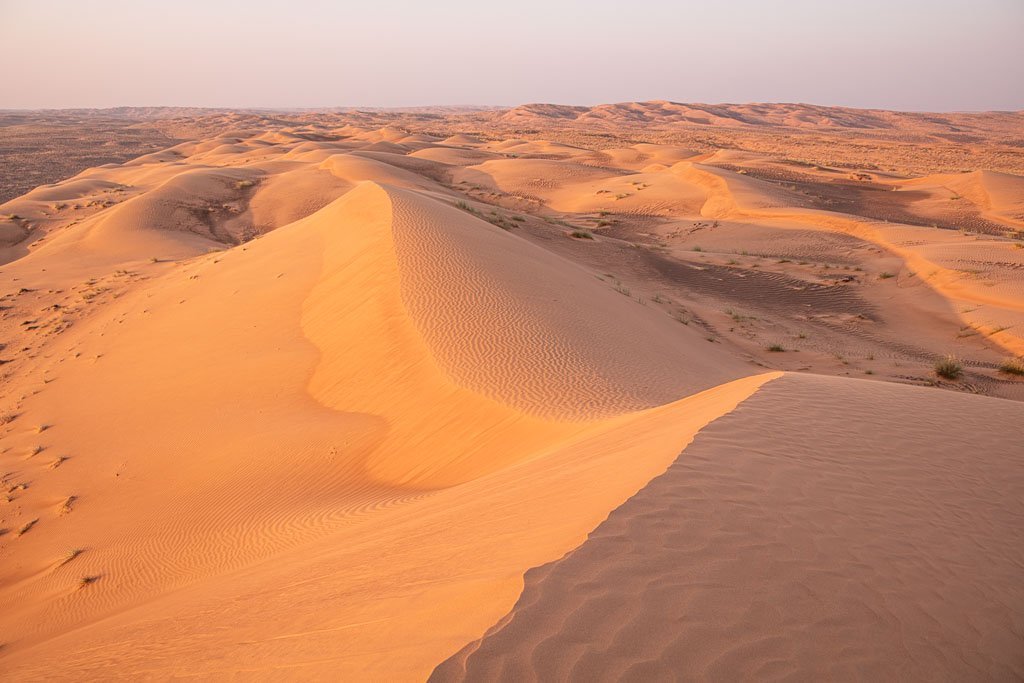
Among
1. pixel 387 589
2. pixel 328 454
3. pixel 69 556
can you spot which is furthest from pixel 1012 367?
pixel 69 556

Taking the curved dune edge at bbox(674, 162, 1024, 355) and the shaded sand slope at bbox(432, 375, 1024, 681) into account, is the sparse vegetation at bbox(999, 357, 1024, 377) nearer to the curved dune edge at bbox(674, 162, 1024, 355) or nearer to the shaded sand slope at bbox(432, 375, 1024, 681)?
the curved dune edge at bbox(674, 162, 1024, 355)

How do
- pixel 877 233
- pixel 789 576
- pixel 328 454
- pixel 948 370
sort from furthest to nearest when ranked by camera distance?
pixel 877 233, pixel 948 370, pixel 328 454, pixel 789 576

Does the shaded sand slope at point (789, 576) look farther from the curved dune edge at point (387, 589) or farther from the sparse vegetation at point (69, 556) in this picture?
the sparse vegetation at point (69, 556)

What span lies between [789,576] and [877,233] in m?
21.7

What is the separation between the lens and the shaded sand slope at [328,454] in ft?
10.3

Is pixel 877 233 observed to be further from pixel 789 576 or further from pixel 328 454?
pixel 789 576

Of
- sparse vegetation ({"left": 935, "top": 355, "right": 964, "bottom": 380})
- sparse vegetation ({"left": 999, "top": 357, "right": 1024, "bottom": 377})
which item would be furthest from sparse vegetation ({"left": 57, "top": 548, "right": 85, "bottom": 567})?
sparse vegetation ({"left": 999, "top": 357, "right": 1024, "bottom": 377})

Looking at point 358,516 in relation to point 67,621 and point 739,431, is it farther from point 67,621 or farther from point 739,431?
point 739,431

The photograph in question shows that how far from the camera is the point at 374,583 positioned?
10.8ft

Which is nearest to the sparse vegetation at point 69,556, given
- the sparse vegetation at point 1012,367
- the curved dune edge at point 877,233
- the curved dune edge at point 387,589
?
the curved dune edge at point 387,589

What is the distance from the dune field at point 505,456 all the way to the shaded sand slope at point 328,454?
0.04m

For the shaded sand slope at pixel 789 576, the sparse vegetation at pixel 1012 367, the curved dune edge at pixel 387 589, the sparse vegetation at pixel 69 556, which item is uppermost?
the shaded sand slope at pixel 789 576

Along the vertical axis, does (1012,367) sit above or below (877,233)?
below

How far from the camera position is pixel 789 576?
2.72 meters
